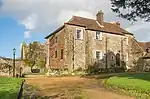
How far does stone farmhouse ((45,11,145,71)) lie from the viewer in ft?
146

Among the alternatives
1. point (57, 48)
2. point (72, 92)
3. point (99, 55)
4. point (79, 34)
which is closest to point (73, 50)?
point (79, 34)

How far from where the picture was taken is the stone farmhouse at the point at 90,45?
44531mm

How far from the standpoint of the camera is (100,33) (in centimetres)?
4738

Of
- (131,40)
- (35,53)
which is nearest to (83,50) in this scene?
(131,40)

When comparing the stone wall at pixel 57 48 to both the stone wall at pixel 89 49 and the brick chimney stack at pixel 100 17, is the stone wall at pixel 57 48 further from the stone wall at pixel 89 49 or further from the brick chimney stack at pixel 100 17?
the brick chimney stack at pixel 100 17

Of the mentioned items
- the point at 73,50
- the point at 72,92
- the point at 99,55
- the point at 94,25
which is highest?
the point at 94,25

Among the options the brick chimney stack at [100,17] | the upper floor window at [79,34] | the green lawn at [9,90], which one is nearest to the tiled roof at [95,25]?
the brick chimney stack at [100,17]

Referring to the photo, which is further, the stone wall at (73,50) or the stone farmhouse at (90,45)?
the stone farmhouse at (90,45)

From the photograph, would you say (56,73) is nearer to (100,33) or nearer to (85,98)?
(100,33)

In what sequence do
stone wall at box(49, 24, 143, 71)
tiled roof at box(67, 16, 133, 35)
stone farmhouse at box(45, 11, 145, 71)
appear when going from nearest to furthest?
1. stone wall at box(49, 24, 143, 71)
2. stone farmhouse at box(45, 11, 145, 71)
3. tiled roof at box(67, 16, 133, 35)

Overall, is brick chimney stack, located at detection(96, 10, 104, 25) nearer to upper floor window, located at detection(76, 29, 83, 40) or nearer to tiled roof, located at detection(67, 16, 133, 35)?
tiled roof, located at detection(67, 16, 133, 35)

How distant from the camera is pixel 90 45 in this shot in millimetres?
46469

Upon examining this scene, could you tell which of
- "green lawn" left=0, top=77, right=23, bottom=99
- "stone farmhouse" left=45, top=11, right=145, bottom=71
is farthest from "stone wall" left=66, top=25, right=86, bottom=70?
"green lawn" left=0, top=77, right=23, bottom=99

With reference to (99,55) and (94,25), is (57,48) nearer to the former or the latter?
(99,55)
